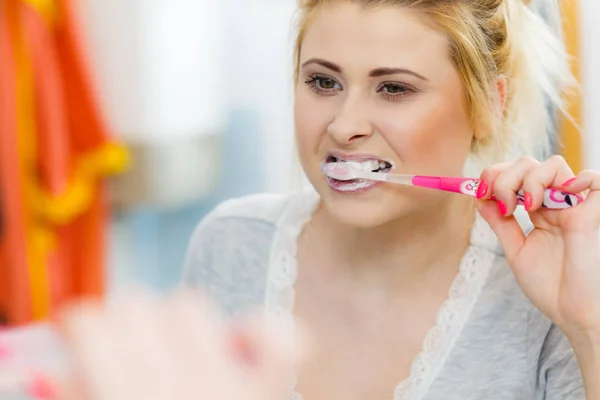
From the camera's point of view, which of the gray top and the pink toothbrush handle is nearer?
the pink toothbrush handle

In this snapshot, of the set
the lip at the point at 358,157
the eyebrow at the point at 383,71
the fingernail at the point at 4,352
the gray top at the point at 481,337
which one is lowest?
the fingernail at the point at 4,352

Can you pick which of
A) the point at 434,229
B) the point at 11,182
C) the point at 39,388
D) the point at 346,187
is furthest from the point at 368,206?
the point at 11,182

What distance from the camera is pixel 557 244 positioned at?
876 millimetres

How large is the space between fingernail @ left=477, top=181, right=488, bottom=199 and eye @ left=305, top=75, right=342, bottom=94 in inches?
8.5

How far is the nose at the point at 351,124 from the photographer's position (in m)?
0.94

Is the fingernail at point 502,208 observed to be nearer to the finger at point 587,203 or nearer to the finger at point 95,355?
the finger at point 587,203

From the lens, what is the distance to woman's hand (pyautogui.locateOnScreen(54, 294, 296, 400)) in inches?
12.8

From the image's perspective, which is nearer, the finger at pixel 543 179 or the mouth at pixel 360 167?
the finger at pixel 543 179

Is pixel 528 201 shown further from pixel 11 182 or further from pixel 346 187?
pixel 11 182

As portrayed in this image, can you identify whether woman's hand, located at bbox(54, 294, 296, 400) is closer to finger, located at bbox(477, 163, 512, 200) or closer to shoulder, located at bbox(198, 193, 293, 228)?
finger, located at bbox(477, 163, 512, 200)

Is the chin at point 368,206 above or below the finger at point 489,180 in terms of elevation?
below

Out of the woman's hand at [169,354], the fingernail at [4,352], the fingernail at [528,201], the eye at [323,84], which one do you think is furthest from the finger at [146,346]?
the fingernail at [4,352]

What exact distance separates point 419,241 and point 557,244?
0.72 ft

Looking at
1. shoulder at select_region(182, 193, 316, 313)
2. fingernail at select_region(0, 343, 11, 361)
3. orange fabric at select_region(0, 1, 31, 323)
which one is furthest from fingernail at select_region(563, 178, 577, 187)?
orange fabric at select_region(0, 1, 31, 323)
